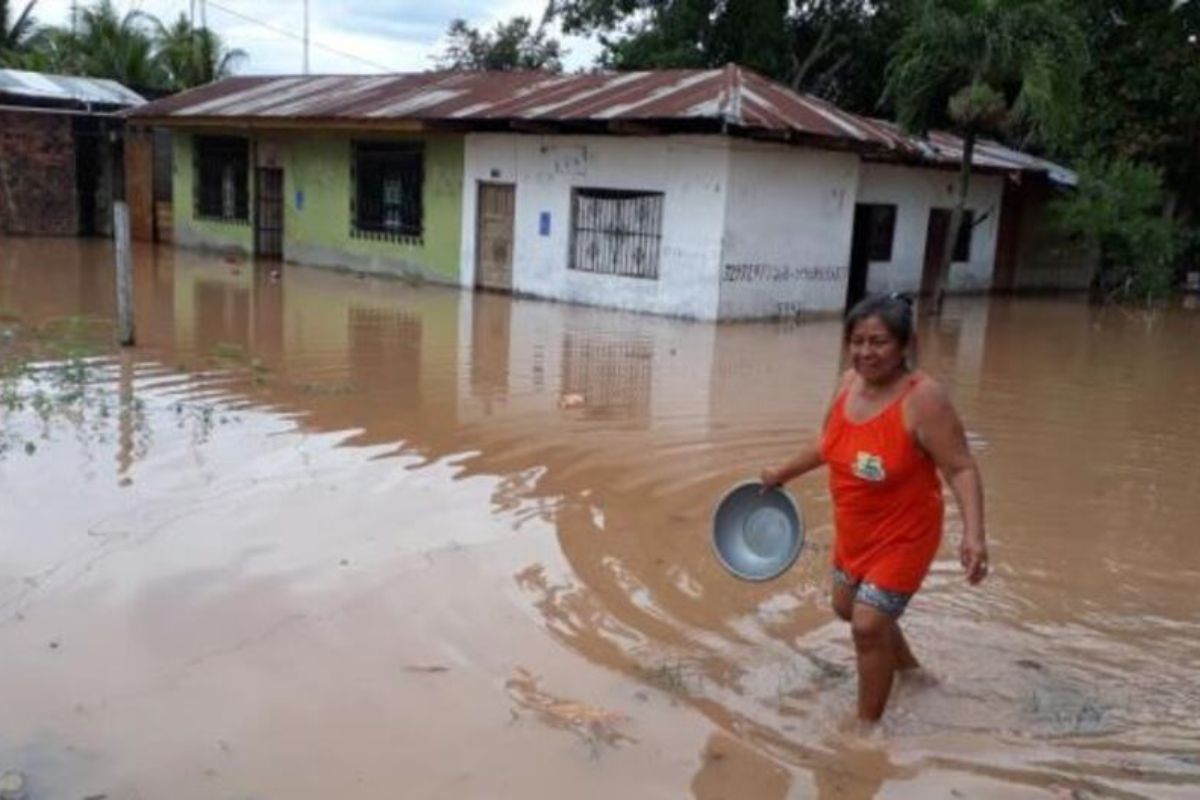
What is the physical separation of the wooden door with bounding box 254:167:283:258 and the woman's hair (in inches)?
862

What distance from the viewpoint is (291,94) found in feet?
81.7

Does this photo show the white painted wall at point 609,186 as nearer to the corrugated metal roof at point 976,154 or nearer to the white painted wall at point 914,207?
the corrugated metal roof at point 976,154

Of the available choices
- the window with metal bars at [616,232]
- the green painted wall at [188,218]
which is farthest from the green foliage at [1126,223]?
the green painted wall at [188,218]

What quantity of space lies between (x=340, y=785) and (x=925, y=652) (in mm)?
2520

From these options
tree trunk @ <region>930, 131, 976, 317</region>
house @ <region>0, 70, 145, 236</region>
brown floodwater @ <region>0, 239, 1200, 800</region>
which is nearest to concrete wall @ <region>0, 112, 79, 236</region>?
house @ <region>0, 70, 145, 236</region>

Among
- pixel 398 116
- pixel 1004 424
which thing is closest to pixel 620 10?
pixel 398 116

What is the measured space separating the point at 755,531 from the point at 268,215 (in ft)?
70.7

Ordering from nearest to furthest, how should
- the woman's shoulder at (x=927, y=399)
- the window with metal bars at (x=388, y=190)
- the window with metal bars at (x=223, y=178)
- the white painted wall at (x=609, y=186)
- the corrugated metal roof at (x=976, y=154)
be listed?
1. the woman's shoulder at (x=927, y=399)
2. the white painted wall at (x=609, y=186)
3. the corrugated metal roof at (x=976, y=154)
4. the window with metal bars at (x=388, y=190)
5. the window with metal bars at (x=223, y=178)

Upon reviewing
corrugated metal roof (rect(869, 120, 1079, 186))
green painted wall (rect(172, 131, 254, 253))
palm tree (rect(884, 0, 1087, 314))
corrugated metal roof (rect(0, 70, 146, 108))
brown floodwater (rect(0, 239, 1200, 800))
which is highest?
palm tree (rect(884, 0, 1087, 314))

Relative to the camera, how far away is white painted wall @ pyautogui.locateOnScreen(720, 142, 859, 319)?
17016 millimetres

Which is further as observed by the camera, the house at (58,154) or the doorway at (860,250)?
the house at (58,154)

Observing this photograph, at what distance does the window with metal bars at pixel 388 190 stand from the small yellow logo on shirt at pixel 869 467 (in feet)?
58.8

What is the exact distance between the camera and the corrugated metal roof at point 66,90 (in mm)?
26766

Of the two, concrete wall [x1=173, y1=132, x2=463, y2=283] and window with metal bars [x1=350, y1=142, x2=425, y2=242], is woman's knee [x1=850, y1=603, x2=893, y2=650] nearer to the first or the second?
concrete wall [x1=173, y1=132, x2=463, y2=283]
